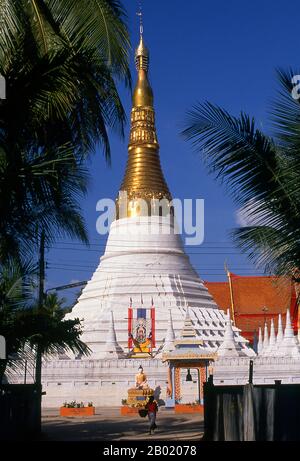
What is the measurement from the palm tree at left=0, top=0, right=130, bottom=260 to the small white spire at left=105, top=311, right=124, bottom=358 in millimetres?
21391

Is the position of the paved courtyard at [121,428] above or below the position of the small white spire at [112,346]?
below

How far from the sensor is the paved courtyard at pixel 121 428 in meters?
16.0

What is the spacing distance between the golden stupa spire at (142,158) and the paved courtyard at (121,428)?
1873 cm

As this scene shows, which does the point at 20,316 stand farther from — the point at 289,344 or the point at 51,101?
the point at 289,344

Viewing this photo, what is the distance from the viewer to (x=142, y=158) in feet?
142

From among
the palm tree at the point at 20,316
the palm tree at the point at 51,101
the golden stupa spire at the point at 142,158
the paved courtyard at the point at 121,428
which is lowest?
the paved courtyard at the point at 121,428

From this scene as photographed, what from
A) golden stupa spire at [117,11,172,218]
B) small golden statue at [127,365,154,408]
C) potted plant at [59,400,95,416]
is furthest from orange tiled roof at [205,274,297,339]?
potted plant at [59,400,95,416]

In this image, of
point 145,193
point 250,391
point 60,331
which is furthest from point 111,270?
point 250,391

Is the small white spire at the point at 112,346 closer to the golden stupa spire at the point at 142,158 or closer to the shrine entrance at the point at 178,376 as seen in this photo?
the shrine entrance at the point at 178,376

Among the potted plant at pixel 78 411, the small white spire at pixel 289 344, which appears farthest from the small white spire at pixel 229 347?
the potted plant at pixel 78 411

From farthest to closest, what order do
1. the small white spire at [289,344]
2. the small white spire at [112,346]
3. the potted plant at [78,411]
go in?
the small white spire at [289,344]
the small white spire at [112,346]
the potted plant at [78,411]

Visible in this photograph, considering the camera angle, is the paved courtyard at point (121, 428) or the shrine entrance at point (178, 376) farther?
the shrine entrance at point (178, 376)

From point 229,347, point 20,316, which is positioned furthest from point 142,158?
point 20,316

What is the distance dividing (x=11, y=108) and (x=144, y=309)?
94.8 feet
